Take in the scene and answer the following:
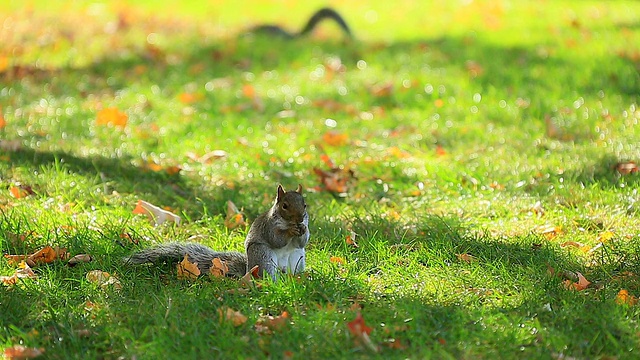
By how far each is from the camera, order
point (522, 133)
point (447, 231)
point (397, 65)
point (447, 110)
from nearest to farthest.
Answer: point (447, 231)
point (522, 133)
point (447, 110)
point (397, 65)

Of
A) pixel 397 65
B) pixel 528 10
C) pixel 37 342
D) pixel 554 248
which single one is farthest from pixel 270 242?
pixel 528 10

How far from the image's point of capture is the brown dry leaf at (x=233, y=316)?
12.3 feet

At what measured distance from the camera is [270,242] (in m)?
4.07

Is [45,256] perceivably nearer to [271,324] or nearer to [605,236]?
[271,324]

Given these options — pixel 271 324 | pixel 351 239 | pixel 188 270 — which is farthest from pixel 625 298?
pixel 188 270

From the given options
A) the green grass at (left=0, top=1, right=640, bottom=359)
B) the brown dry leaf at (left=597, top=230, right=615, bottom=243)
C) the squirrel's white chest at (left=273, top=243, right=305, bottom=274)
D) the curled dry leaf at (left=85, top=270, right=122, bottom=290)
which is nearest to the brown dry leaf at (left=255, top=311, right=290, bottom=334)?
the green grass at (left=0, top=1, right=640, bottom=359)

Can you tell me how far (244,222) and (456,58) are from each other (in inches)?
188

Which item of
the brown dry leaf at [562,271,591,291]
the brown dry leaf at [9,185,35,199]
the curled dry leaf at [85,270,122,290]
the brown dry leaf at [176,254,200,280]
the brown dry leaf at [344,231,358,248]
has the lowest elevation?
the brown dry leaf at [9,185,35,199]

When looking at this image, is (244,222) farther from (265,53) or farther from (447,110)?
(265,53)

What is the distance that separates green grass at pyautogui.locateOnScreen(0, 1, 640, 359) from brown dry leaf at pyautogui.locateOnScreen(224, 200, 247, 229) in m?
0.11

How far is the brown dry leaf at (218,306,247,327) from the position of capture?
3734 mm

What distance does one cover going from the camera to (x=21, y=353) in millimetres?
3533

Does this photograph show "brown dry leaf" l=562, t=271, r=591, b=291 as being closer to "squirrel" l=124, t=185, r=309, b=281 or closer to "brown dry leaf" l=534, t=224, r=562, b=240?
"brown dry leaf" l=534, t=224, r=562, b=240

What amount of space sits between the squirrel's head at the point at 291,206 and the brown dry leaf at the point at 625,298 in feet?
4.97
